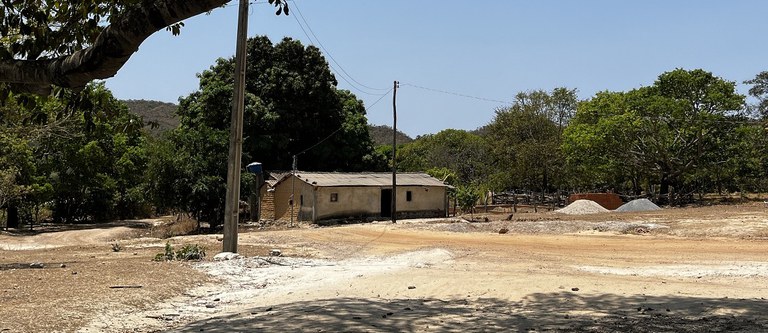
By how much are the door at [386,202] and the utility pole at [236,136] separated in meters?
23.0

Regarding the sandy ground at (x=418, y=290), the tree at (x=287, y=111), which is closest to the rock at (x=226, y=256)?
the sandy ground at (x=418, y=290)

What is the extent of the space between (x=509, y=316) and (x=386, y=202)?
31909 millimetres

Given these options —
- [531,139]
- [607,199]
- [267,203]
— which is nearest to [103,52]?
[267,203]

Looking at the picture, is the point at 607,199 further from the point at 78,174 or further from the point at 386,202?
the point at 78,174

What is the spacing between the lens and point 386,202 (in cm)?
4016

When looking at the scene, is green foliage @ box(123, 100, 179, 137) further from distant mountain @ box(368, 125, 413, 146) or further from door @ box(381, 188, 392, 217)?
door @ box(381, 188, 392, 217)

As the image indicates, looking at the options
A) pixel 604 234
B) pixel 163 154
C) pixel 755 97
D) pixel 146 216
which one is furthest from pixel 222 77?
pixel 755 97

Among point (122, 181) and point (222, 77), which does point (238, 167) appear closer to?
point (222, 77)

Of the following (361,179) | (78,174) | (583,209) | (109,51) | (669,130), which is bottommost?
(583,209)

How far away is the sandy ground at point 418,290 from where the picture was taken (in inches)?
310

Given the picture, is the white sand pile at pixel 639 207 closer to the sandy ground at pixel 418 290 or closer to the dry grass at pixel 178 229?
the sandy ground at pixel 418 290

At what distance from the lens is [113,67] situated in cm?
514

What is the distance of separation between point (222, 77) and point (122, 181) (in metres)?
10.1

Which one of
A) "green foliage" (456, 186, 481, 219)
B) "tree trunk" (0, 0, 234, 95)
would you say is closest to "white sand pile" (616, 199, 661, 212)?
"green foliage" (456, 186, 481, 219)
